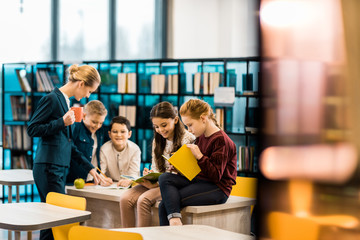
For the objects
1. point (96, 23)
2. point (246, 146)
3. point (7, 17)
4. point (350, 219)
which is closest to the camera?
point (350, 219)

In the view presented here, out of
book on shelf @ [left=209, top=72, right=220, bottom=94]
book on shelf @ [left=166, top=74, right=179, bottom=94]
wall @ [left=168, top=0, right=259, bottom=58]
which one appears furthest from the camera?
wall @ [left=168, top=0, right=259, bottom=58]

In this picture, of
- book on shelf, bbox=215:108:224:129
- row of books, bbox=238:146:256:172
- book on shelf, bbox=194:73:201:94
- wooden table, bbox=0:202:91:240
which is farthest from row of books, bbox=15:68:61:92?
wooden table, bbox=0:202:91:240

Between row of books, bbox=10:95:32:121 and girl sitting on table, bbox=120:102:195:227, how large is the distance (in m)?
3.59

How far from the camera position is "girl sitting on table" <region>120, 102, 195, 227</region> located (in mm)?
2898

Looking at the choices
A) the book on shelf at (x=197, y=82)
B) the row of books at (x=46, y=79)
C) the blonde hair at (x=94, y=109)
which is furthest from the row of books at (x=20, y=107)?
the blonde hair at (x=94, y=109)

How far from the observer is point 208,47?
7309mm

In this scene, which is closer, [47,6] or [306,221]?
[306,221]

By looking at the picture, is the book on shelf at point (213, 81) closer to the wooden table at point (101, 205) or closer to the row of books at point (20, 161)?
the wooden table at point (101, 205)

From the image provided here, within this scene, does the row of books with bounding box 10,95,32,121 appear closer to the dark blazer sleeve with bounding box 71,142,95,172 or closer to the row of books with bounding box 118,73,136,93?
the row of books with bounding box 118,73,136,93

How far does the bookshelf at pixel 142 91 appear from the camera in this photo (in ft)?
17.2

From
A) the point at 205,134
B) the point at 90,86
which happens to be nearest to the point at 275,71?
the point at 205,134

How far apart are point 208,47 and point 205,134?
4.68m

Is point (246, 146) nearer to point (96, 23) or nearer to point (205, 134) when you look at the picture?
point (205, 134)

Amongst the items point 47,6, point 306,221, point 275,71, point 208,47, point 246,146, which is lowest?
point 246,146
